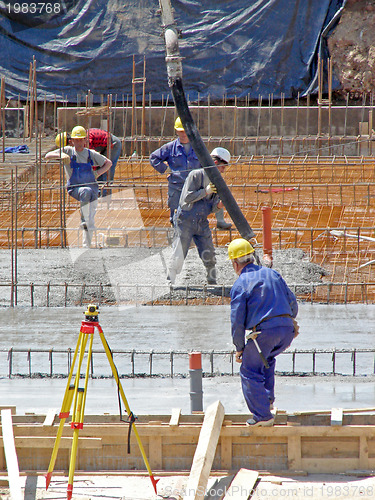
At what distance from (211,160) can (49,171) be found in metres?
7.09

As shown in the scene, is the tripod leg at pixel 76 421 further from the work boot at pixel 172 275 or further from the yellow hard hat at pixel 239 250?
the work boot at pixel 172 275

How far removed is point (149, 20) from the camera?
19828mm

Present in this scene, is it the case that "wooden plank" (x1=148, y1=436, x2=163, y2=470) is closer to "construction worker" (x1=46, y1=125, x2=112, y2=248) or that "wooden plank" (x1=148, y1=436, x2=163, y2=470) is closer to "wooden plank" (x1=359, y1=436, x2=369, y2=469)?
"wooden plank" (x1=359, y1=436, x2=369, y2=469)

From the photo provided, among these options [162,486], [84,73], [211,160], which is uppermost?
[84,73]

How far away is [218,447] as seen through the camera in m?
4.39

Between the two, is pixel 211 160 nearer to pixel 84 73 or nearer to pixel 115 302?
pixel 115 302

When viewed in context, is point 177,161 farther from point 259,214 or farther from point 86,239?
point 259,214

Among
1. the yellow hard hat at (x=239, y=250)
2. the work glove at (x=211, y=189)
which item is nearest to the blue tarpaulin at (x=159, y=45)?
the work glove at (x=211, y=189)

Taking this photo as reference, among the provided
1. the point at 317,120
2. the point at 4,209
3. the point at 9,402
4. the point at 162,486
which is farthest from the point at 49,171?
the point at 162,486

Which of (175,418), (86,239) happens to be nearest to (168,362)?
(175,418)

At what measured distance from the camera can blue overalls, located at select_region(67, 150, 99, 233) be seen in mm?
9844

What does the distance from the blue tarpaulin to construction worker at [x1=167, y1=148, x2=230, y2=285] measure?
1194 cm

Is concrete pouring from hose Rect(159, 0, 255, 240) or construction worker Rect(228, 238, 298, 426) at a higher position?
concrete pouring from hose Rect(159, 0, 255, 240)

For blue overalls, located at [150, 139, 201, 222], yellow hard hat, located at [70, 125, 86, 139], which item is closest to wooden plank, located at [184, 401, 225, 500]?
blue overalls, located at [150, 139, 201, 222]
